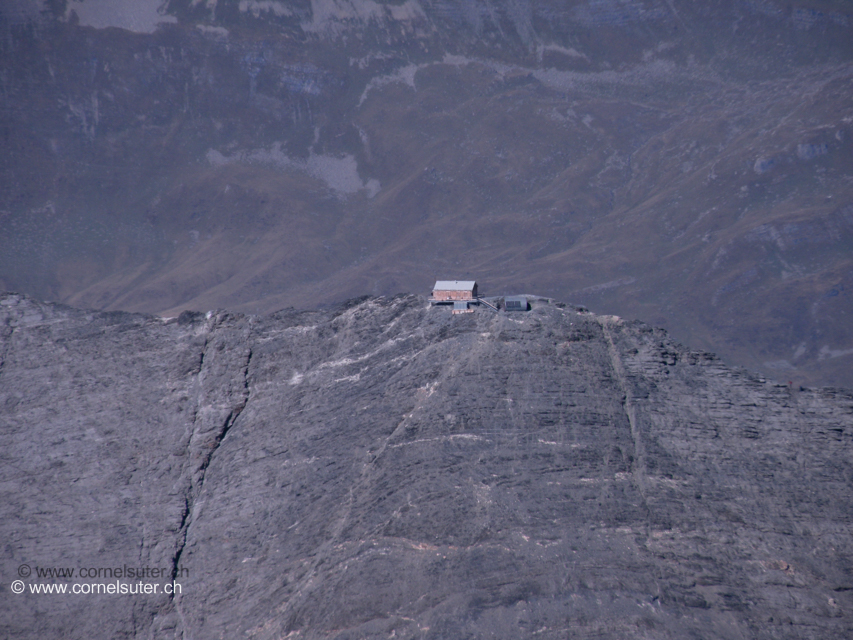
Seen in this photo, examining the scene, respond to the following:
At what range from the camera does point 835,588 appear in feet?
139

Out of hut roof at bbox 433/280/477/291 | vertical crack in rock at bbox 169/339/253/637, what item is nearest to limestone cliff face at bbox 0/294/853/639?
vertical crack in rock at bbox 169/339/253/637

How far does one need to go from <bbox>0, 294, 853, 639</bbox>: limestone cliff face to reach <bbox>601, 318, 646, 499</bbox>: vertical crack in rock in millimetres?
169

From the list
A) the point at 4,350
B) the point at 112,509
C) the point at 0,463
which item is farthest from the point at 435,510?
the point at 4,350

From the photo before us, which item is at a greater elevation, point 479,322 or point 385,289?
point 385,289

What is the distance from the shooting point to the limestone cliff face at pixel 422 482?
42.2 m

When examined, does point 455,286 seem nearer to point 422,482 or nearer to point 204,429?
point 422,482

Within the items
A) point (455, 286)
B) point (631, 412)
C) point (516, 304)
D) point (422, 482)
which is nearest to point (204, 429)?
point (422, 482)

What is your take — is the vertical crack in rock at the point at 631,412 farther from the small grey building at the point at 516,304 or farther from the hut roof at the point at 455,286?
the hut roof at the point at 455,286

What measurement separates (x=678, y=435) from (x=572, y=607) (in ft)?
41.9

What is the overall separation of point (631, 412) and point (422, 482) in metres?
13.1

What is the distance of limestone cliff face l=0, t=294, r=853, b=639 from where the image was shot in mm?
42250

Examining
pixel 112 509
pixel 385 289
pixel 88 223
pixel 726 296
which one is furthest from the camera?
pixel 88 223

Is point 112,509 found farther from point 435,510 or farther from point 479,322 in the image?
point 479,322

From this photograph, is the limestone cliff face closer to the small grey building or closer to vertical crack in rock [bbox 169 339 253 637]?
vertical crack in rock [bbox 169 339 253 637]
